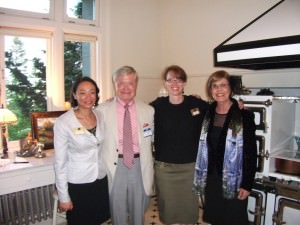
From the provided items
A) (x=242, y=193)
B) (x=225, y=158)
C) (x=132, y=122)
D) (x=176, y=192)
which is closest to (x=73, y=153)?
(x=132, y=122)

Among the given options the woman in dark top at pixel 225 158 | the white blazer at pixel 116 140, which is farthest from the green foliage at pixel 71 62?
the woman in dark top at pixel 225 158

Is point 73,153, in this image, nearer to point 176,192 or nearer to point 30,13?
point 176,192

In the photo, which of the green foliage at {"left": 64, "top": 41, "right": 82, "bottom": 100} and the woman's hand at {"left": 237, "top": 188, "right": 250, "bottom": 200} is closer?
the woman's hand at {"left": 237, "top": 188, "right": 250, "bottom": 200}

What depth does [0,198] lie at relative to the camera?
7.62 ft

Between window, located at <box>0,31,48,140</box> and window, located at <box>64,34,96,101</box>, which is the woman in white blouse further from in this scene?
window, located at <box>64,34,96,101</box>

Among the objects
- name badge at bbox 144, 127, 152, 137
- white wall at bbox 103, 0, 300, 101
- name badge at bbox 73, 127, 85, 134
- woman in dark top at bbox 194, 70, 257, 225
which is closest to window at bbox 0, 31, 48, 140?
white wall at bbox 103, 0, 300, 101

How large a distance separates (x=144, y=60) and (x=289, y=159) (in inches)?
87.8

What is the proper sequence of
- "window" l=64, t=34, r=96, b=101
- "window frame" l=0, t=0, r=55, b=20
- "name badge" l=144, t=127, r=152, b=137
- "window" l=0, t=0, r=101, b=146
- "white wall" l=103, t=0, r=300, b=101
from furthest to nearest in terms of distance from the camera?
"window" l=64, t=34, r=96, b=101, "white wall" l=103, t=0, r=300, b=101, "window" l=0, t=0, r=101, b=146, "window frame" l=0, t=0, r=55, b=20, "name badge" l=144, t=127, r=152, b=137

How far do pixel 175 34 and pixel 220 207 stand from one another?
252 cm

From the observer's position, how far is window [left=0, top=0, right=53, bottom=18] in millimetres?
2607

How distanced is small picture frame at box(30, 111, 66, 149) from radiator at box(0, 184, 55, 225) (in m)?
0.45

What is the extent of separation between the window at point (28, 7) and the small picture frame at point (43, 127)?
1012mm

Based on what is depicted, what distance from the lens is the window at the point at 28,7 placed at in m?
2.61

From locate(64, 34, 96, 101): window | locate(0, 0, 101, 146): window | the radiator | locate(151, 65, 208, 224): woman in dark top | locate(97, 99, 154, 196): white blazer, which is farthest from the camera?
locate(64, 34, 96, 101): window
